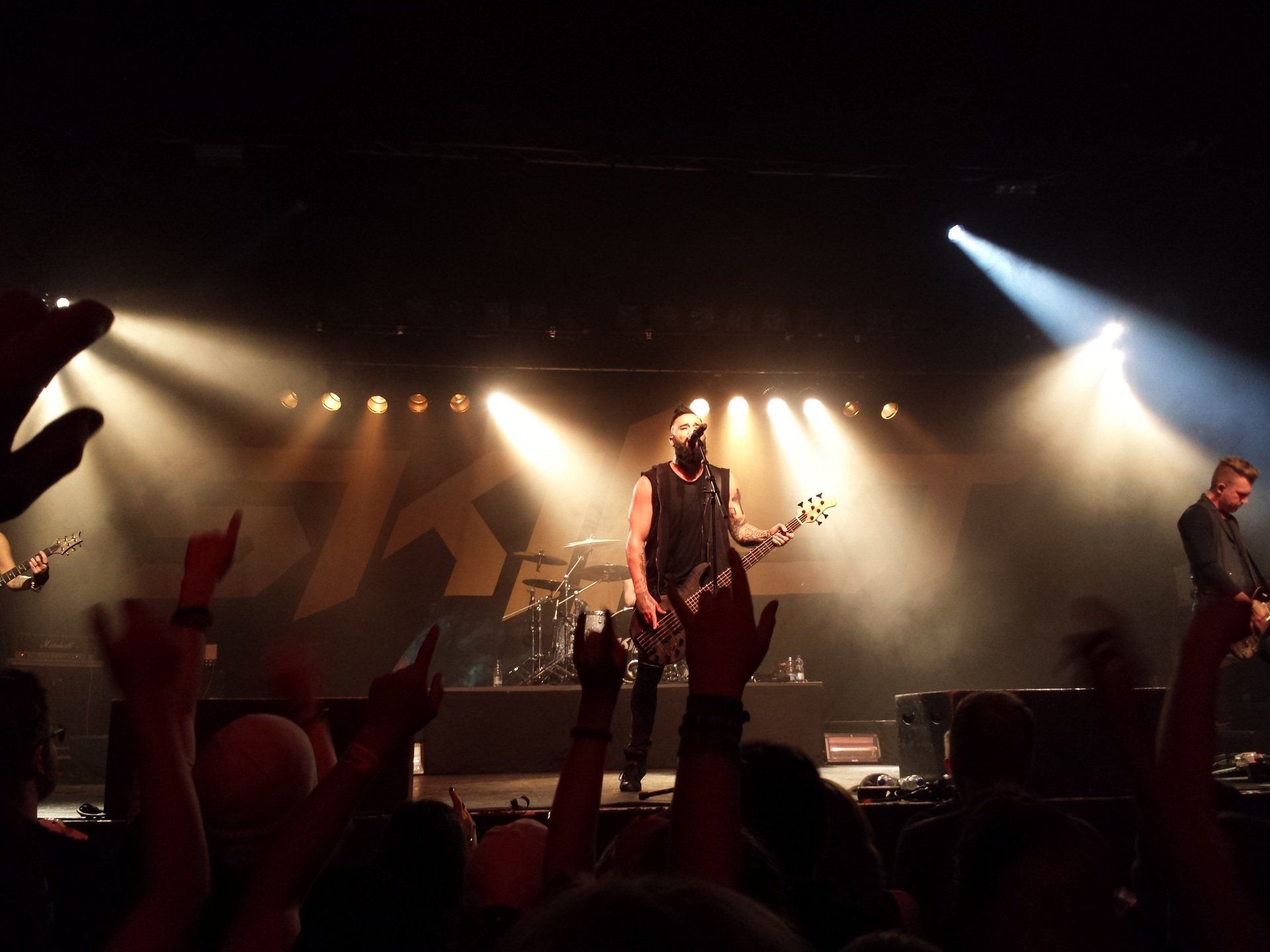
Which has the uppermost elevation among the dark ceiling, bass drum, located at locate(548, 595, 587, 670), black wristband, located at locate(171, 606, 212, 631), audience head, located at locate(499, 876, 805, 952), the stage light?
the dark ceiling

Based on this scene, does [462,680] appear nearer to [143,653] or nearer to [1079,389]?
[1079,389]

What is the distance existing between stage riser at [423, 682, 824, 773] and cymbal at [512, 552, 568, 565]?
2.29 m

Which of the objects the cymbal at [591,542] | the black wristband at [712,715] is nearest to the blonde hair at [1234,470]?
the cymbal at [591,542]

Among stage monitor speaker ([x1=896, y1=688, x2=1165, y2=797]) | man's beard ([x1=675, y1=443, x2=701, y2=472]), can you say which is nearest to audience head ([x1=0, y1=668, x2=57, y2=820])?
stage monitor speaker ([x1=896, y1=688, x2=1165, y2=797])

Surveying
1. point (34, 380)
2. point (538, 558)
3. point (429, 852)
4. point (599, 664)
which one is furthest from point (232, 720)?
point (538, 558)

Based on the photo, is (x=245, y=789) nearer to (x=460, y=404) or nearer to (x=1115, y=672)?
(x=1115, y=672)

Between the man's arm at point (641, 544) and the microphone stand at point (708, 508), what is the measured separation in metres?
0.35

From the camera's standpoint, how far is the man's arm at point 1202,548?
580 cm

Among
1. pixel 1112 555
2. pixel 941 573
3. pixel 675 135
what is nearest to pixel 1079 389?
pixel 1112 555

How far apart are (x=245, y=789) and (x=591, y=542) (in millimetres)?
7552

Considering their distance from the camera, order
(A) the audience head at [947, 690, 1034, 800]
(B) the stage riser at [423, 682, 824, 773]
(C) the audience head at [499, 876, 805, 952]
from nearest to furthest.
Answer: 1. (C) the audience head at [499, 876, 805, 952]
2. (A) the audience head at [947, 690, 1034, 800]
3. (B) the stage riser at [423, 682, 824, 773]

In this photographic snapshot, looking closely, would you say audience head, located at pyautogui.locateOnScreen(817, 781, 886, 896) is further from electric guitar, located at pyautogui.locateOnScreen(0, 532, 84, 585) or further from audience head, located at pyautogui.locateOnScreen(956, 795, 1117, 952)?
electric guitar, located at pyautogui.locateOnScreen(0, 532, 84, 585)

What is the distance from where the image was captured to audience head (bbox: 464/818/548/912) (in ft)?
5.77

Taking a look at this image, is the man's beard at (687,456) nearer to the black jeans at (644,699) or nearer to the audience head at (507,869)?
the black jeans at (644,699)
